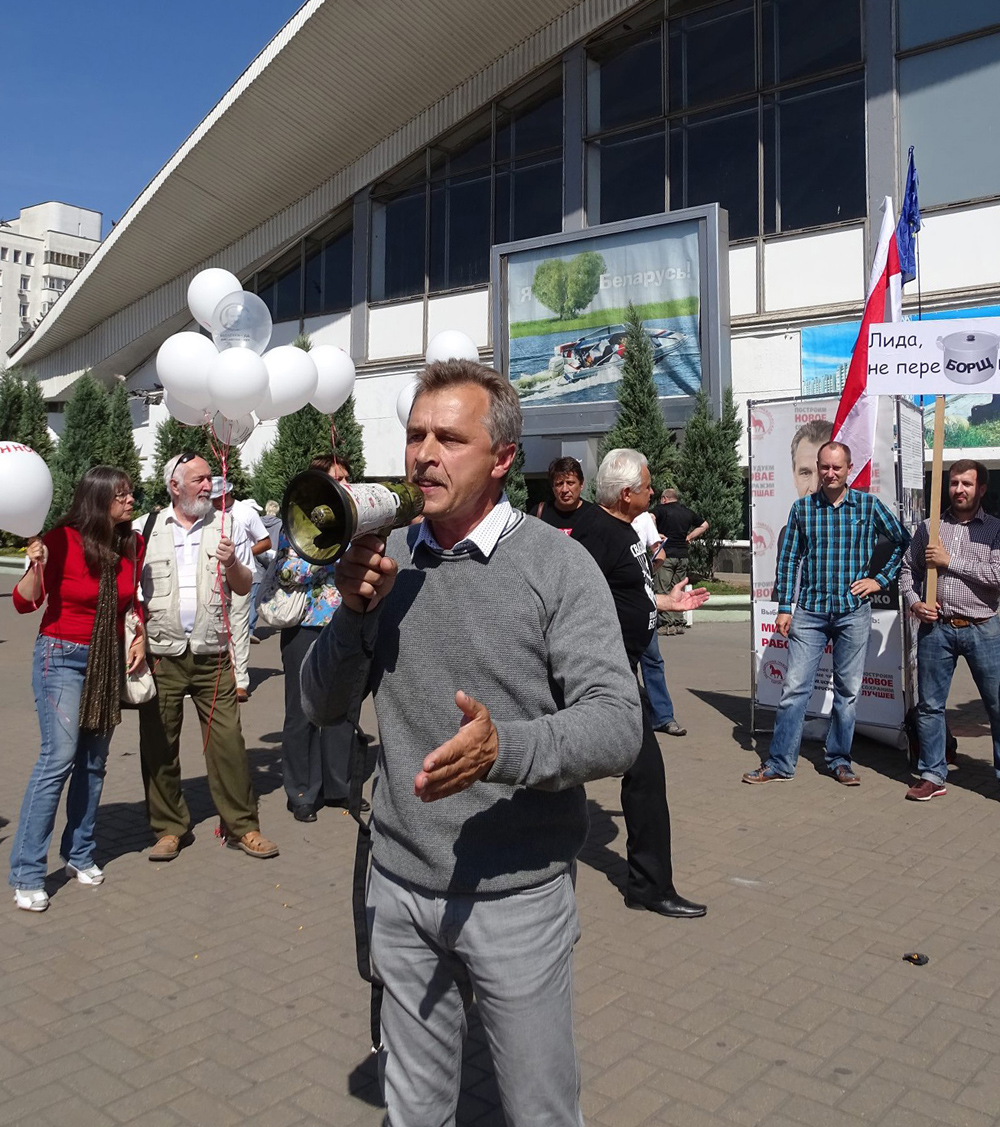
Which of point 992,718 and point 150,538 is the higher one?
point 150,538

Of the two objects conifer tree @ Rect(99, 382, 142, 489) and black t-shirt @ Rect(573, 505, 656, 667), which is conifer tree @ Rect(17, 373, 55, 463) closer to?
conifer tree @ Rect(99, 382, 142, 489)

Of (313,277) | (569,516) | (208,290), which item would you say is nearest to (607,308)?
(313,277)

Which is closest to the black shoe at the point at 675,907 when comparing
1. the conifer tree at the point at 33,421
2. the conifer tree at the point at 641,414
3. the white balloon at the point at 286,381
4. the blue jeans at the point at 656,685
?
the blue jeans at the point at 656,685

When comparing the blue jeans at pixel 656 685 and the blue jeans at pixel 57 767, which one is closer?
the blue jeans at pixel 57 767

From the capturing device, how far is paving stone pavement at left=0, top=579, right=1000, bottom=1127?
10.7 feet

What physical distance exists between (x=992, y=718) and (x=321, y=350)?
16.9ft

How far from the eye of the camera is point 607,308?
21828mm

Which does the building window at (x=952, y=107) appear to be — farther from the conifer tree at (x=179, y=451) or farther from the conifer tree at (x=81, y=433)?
the conifer tree at (x=81, y=433)

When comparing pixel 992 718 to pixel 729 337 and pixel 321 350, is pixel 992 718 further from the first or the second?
pixel 729 337

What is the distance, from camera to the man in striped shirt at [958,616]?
21.2 ft

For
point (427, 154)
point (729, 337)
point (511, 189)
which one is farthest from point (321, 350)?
point (427, 154)

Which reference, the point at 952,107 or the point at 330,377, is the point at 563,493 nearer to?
the point at 330,377

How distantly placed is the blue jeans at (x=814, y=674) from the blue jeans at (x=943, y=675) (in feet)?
1.31

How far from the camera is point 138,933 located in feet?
15.0
